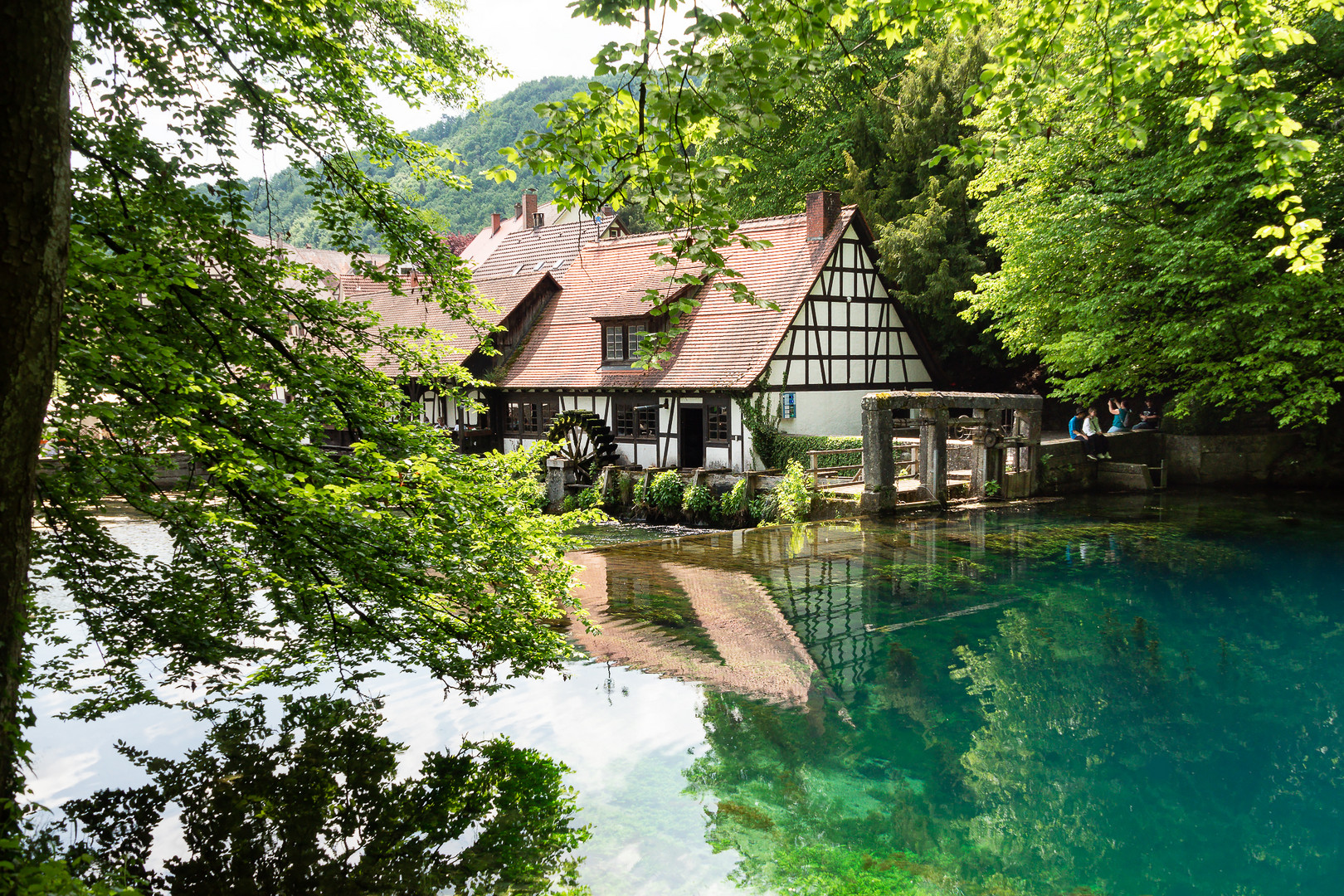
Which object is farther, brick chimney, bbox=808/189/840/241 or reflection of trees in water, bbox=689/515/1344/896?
brick chimney, bbox=808/189/840/241

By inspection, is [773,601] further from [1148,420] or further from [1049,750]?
[1148,420]

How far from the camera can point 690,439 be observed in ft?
75.0

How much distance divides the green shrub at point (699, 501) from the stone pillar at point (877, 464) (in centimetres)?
411

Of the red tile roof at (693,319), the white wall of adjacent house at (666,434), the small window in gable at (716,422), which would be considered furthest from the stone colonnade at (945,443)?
the small window in gable at (716,422)

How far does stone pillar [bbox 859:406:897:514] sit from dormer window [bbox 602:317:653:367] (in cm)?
799

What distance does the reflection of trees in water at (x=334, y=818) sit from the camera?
540 cm

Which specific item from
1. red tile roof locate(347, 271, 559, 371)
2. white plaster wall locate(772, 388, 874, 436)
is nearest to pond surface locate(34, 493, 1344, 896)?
white plaster wall locate(772, 388, 874, 436)

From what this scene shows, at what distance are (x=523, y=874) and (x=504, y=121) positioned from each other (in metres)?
71.1

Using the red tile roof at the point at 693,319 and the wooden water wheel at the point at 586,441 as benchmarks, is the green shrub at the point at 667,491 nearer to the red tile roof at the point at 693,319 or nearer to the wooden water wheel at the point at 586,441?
→ the red tile roof at the point at 693,319

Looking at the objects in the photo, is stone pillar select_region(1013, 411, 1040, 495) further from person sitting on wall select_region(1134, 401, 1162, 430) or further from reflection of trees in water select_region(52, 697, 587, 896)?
reflection of trees in water select_region(52, 697, 587, 896)

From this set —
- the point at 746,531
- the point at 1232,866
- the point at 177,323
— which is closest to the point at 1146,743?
the point at 1232,866

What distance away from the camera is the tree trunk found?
2709 mm

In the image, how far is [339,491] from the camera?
4973 millimetres

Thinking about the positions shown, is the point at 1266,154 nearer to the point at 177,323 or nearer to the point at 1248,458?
the point at 177,323
